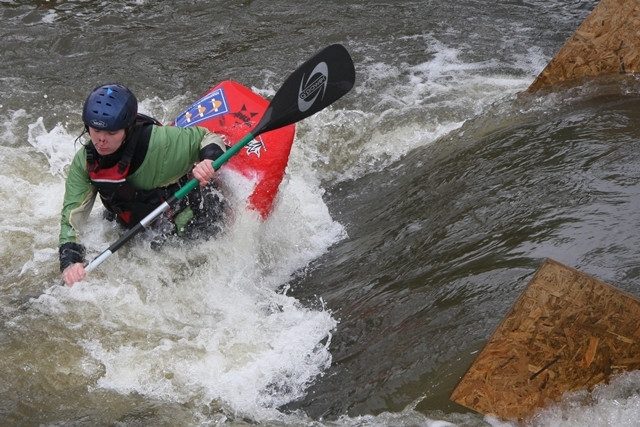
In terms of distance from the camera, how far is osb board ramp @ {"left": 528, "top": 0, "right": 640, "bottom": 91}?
6.53 meters

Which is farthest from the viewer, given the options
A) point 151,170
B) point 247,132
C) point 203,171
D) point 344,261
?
point 247,132

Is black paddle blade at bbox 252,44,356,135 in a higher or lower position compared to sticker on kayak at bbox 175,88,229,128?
higher

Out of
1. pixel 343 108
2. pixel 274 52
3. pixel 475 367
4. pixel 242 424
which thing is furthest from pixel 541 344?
pixel 274 52

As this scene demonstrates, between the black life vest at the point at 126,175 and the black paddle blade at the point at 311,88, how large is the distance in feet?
2.32

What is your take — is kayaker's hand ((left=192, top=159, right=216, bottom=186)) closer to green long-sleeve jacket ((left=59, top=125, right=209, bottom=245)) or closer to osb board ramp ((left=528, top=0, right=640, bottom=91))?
green long-sleeve jacket ((left=59, top=125, right=209, bottom=245))

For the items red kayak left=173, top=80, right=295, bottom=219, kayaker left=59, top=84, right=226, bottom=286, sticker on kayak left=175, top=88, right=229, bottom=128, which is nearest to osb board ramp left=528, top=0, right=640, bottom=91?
red kayak left=173, top=80, right=295, bottom=219

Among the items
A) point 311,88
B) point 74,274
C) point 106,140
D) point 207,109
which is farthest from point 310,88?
point 74,274

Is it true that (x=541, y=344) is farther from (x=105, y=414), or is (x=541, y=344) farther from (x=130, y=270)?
(x=130, y=270)

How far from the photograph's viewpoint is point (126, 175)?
475cm

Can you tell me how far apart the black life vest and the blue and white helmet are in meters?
0.20

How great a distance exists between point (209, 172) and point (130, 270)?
908mm

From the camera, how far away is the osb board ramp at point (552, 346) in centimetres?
347

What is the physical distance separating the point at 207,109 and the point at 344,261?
4.58 feet

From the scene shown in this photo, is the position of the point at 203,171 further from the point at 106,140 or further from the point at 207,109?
the point at 207,109
